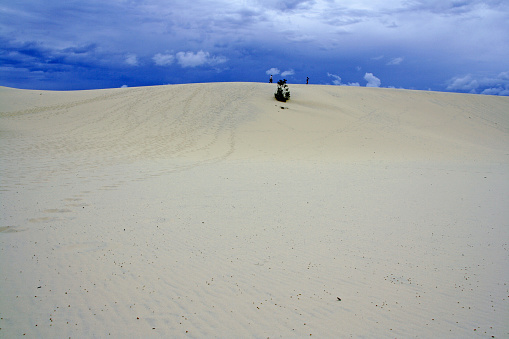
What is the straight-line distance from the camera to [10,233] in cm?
503

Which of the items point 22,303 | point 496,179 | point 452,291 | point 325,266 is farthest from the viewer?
point 496,179

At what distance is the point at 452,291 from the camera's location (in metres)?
3.79

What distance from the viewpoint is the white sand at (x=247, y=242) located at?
3285 mm

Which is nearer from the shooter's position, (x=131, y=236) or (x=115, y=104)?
(x=131, y=236)

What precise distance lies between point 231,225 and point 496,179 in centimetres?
870

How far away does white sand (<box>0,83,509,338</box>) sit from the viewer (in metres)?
3.29

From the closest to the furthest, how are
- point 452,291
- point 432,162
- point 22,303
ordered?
point 22,303 < point 452,291 < point 432,162

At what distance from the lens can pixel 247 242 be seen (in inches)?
196

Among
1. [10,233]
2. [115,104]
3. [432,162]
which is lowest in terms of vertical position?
[432,162]

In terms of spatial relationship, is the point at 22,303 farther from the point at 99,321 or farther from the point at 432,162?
the point at 432,162

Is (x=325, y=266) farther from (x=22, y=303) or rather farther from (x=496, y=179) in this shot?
(x=496, y=179)

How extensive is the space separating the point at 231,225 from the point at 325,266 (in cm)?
190

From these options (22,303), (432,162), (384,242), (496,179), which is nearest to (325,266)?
(384,242)

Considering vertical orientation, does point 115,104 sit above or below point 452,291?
above
